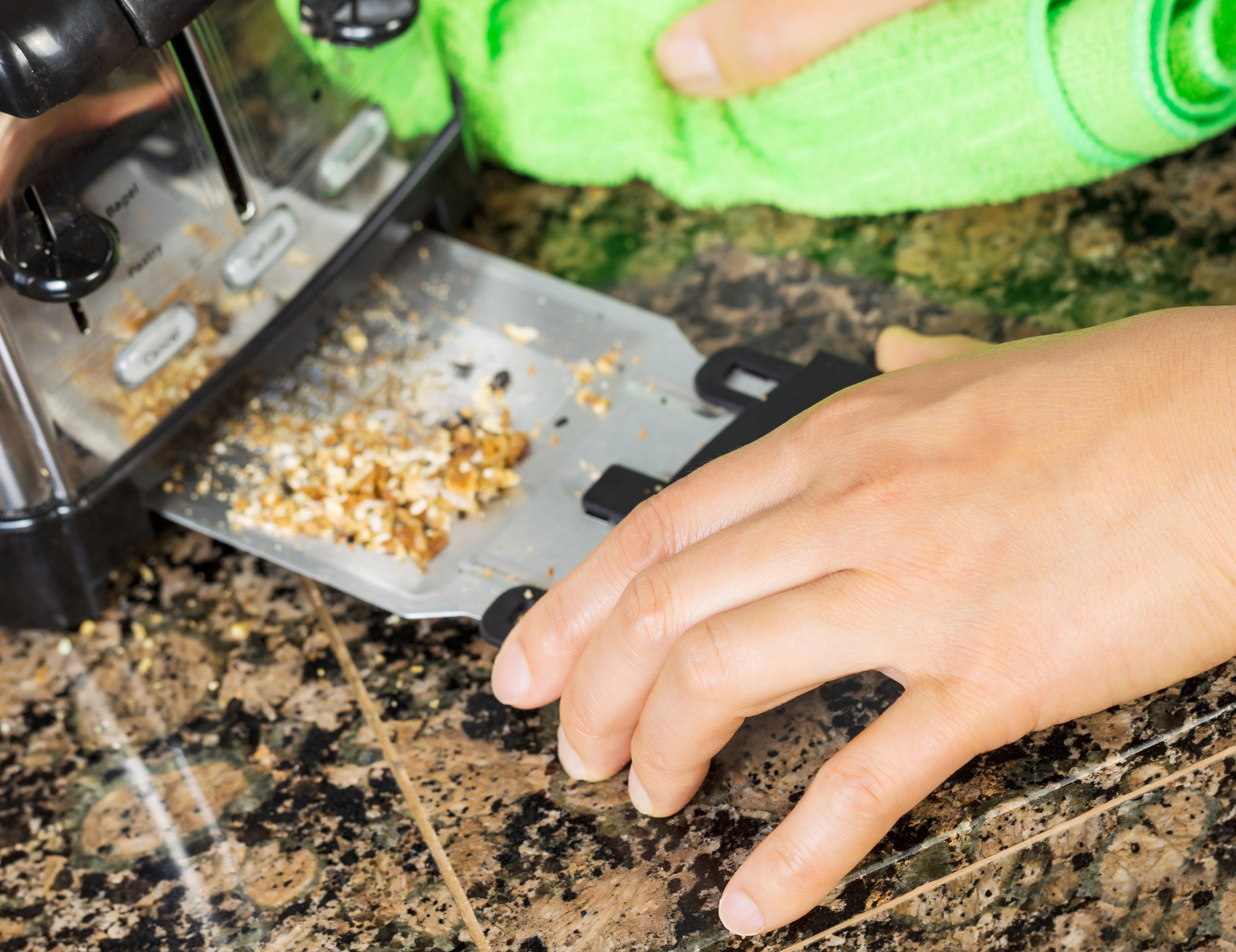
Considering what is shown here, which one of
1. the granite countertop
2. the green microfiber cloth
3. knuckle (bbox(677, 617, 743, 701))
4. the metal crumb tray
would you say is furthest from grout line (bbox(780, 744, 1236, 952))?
the green microfiber cloth

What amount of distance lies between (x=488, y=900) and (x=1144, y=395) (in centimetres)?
38

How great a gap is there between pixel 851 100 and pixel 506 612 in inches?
17.7

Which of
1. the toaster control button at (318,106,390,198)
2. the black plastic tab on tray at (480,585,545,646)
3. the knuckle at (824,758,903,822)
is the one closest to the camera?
the knuckle at (824,758,903,822)

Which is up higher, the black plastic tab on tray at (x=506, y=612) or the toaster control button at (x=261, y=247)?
the toaster control button at (x=261, y=247)

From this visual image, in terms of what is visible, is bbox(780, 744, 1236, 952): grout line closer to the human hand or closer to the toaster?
the human hand

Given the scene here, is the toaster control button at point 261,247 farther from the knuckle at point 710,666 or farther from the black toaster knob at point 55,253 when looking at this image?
the knuckle at point 710,666

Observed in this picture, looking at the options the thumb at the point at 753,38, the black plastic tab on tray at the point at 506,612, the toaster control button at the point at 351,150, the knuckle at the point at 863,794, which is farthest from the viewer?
the thumb at the point at 753,38

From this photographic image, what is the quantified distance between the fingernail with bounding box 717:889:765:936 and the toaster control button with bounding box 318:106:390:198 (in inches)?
19.1

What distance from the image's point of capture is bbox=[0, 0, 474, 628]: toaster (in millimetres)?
548

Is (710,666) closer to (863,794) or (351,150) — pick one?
(863,794)

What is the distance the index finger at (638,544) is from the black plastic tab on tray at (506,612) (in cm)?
2

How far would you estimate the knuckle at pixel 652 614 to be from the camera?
0.53 meters

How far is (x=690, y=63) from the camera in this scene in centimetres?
87

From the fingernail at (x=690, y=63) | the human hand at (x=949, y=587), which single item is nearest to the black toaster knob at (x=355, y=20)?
the fingernail at (x=690, y=63)
